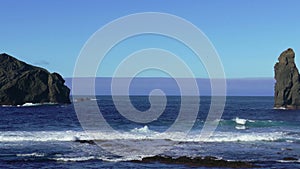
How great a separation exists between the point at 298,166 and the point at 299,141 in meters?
16.3

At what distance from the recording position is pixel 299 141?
151 feet

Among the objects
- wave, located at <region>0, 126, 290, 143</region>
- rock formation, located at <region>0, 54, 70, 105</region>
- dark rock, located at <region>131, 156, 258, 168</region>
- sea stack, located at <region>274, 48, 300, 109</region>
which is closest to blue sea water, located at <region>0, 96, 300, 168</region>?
wave, located at <region>0, 126, 290, 143</region>

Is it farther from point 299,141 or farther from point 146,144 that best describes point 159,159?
point 299,141

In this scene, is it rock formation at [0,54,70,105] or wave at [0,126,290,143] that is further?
rock formation at [0,54,70,105]

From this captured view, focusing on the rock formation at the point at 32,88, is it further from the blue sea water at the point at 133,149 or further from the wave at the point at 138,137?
the blue sea water at the point at 133,149

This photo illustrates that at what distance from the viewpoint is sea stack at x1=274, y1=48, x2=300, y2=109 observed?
412ft

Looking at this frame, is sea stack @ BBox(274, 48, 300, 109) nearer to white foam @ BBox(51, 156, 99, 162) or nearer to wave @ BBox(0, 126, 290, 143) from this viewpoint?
wave @ BBox(0, 126, 290, 143)

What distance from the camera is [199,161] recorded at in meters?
32.0

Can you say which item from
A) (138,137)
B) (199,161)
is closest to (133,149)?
(199,161)

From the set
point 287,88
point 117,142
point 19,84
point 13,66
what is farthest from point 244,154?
point 13,66

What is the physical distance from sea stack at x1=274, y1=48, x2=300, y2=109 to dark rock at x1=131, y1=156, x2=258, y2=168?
324 feet

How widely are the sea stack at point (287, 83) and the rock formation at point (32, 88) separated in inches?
2852

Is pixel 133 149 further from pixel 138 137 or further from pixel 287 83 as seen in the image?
pixel 287 83

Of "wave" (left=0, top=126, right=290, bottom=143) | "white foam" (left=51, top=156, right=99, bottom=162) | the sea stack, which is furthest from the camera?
the sea stack
